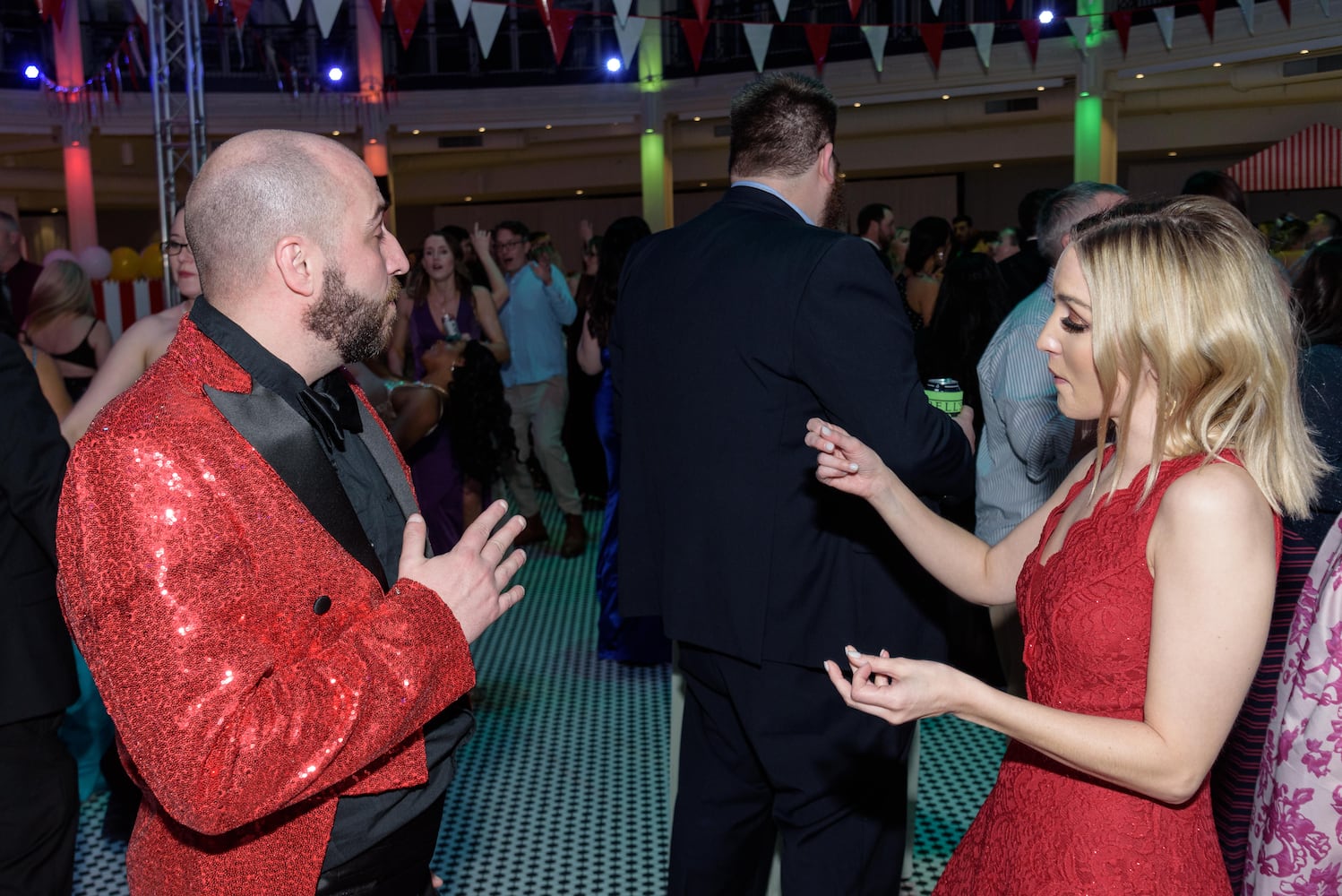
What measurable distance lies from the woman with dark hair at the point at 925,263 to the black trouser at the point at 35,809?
3.95m

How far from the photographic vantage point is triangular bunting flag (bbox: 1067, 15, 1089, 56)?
39.2 ft

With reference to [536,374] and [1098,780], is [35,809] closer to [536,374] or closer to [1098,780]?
[1098,780]

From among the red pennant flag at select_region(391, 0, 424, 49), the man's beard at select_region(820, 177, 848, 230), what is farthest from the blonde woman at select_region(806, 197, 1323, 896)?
the red pennant flag at select_region(391, 0, 424, 49)

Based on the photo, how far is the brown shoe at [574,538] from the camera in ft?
19.5

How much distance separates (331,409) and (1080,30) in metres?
12.8

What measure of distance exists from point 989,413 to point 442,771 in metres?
1.94

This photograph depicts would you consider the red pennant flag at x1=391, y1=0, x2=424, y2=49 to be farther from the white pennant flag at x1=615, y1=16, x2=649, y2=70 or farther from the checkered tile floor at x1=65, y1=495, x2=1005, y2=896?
the checkered tile floor at x1=65, y1=495, x2=1005, y2=896

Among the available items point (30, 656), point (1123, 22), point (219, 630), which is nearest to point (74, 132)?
point (1123, 22)

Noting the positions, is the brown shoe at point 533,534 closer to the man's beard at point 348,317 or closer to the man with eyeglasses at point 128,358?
the man with eyeglasses at point 128,358

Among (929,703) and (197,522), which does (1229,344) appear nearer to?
(929,703)

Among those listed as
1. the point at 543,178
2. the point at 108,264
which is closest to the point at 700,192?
the point at 543,178

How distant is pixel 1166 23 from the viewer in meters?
11.8

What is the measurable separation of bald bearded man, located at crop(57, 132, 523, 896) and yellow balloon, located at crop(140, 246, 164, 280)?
405 inches

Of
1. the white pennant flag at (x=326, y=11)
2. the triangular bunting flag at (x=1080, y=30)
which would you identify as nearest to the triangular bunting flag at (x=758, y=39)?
the triangular bunting flag at (x=1080, y=30)
